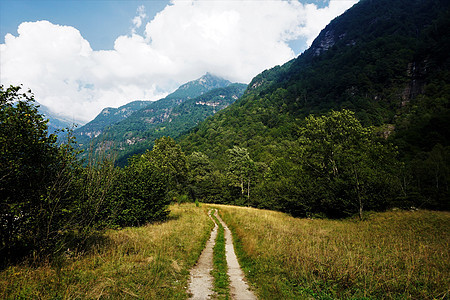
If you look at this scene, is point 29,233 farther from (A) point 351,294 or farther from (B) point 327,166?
(B) point 327,166

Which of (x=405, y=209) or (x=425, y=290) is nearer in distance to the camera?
(x=425, y=290)

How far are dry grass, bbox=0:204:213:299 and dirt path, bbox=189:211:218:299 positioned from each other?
35 centimetres

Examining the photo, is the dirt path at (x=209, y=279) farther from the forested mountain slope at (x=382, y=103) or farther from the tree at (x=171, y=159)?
the tree at (x=171, y=159)

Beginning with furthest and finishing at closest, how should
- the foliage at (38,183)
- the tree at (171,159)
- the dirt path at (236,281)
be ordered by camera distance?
the tree at (171,159)
the dirt path at (236,281)
the foliage at (38,183)

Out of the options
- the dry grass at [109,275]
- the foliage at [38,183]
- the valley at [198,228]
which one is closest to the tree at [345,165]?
the valley at [198,228]

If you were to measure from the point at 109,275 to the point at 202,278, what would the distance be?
373cm

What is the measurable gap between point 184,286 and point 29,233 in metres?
5.95

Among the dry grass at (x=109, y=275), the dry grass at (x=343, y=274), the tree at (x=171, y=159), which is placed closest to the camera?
the dry grass at (x=109, y=275)

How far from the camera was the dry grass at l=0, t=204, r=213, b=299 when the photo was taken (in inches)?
221

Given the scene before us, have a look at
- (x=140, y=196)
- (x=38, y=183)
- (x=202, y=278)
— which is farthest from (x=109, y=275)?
(x=140, y=196)

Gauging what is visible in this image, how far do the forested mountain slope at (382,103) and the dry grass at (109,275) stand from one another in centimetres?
2467

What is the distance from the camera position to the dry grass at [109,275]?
221 inches

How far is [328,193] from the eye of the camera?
25.8 metres

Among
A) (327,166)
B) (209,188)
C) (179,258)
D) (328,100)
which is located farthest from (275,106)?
(179,258)
